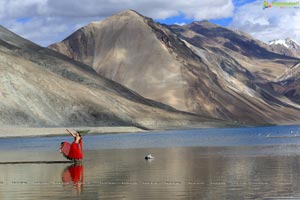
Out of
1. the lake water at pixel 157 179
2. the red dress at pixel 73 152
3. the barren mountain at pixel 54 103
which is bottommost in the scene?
the lake water at pixel 157 179

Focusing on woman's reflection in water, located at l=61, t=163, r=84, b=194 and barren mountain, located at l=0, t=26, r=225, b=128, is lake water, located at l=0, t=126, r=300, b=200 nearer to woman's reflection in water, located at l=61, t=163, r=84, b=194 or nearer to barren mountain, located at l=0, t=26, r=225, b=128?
woman's reflection in water, located at l=61, t=163, r=84, b=194

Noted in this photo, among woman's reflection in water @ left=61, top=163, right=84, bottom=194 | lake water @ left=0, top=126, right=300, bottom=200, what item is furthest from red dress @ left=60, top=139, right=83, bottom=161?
woman's reflection in water @ left=61, top=163, right=84, bottom=194

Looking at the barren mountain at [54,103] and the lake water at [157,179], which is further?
the barren mountain at [54,103]

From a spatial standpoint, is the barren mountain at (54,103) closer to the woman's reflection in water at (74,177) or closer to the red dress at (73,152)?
the red dress at (73,152)

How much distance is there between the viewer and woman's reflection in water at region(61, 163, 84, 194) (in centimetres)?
3609

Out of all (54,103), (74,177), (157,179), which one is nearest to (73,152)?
(74,177)

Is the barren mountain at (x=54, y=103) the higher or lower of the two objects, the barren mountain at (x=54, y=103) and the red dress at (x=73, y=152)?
the higher

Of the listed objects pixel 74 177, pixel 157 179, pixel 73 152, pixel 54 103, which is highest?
pixel 54 103

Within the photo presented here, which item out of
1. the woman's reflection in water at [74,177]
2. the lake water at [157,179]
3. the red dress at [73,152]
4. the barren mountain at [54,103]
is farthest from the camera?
the barren mountain at [54,103]

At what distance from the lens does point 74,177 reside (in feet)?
135

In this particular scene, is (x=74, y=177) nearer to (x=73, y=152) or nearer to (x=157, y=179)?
(x=157, y=179)

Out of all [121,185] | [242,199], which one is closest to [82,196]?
[121,185]

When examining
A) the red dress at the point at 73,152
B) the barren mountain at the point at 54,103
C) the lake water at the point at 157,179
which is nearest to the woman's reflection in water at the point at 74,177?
the lake water at the point at 157,179

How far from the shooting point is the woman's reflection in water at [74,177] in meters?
36.1
